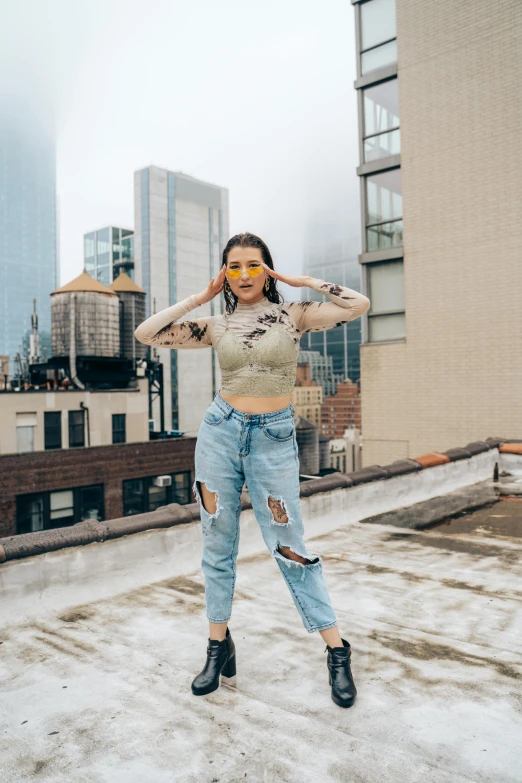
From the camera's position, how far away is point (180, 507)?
4.61 meters

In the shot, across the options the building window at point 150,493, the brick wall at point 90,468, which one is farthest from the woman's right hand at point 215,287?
the building window at point 150,493

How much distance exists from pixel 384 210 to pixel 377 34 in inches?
206

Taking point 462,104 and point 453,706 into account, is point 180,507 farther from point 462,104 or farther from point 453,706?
point 462,104

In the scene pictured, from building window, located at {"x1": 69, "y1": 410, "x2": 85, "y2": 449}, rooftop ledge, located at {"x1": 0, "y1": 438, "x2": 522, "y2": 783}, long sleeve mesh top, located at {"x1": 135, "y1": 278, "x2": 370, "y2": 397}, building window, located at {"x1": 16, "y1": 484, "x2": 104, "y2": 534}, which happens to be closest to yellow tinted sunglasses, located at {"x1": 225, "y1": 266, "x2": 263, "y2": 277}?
long sleeve mesh top, located at {"x1": 135, "y1": 278, "x2": 370, "y2": 397}

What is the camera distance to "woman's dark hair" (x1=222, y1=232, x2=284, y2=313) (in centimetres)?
259

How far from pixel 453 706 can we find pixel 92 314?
32.6 meters

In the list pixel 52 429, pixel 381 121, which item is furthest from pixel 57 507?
pixel 381 121

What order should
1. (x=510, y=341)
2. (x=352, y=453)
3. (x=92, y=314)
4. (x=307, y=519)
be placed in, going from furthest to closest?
(x=352, y=453) → (x=92, y=314) → (x=510, y=341) → (x=307, y=519)

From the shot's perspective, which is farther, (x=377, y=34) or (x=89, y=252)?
(x=89, y=252)

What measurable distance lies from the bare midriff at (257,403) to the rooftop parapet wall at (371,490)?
71.9 inches

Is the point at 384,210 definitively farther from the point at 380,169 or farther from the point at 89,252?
the point at 89,252

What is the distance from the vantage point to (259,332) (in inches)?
102

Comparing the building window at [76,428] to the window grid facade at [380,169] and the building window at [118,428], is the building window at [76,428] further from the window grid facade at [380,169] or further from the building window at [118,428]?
the window grid facade at [380,169]

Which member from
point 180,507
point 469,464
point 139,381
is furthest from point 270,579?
point 139,381
